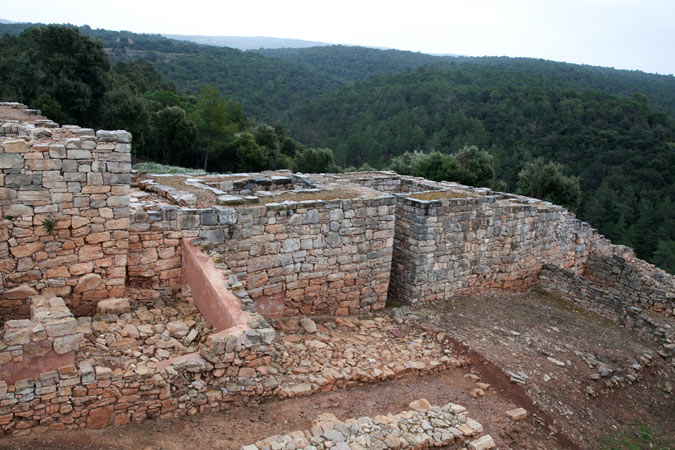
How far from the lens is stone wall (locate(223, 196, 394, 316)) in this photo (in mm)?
9023

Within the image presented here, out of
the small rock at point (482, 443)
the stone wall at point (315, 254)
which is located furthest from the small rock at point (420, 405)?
the stone wall at point (315, 254)

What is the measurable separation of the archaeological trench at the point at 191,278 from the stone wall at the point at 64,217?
2 cm

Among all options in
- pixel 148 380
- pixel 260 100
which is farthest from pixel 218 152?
pixel 260 100

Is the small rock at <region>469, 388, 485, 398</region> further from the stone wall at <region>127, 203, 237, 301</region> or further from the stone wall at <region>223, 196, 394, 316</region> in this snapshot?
the stone wall at <region>127, 203, 237, 301</region>

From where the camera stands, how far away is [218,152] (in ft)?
105

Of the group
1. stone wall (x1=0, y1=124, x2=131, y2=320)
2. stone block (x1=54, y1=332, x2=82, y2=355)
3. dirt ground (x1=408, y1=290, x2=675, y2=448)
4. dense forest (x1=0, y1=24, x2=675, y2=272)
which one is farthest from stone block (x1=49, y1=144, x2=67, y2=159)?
dense forest (x1=0, y1=24, x2=675, y2=272)

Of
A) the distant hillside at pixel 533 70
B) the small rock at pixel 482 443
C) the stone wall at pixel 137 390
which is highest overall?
the distant hillside at pixel 533 70

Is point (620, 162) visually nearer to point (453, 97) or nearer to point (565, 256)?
point (453, 97)

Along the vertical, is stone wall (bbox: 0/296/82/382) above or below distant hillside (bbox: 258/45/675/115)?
below

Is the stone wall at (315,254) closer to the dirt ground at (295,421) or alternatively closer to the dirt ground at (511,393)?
the dirt ground at (511,393)

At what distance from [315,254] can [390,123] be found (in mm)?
47312

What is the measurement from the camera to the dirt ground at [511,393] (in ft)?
20.1

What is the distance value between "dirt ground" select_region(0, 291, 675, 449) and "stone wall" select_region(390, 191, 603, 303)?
56 centimetres

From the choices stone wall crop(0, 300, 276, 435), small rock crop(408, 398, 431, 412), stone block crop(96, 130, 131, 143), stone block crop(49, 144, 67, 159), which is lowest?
small rock crop(408, 398, 431, 412)
